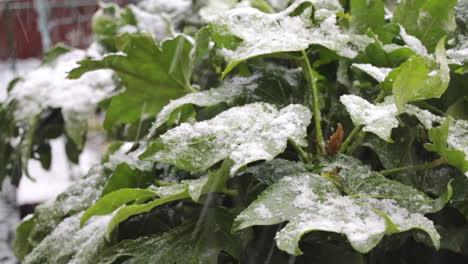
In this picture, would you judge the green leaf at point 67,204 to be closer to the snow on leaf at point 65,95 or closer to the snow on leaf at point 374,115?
the snow on leaf at point 65,95

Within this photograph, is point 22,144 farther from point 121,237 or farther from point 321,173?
point 321,173

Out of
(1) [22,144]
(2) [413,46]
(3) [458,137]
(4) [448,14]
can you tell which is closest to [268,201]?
(3) [458,137]

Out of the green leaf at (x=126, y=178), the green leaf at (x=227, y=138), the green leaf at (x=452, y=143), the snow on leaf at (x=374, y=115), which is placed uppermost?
the snow on leaf at (x=374, y=115)

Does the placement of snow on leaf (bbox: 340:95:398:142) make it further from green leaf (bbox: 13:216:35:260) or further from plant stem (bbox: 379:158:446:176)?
green leaf (bbox: 13:216:35:260)

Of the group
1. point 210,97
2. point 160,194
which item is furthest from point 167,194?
point 210,97

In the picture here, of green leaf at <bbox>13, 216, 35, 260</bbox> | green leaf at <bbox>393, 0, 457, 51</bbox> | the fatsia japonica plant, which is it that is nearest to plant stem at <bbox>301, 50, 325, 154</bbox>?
the fatsia japonica plant

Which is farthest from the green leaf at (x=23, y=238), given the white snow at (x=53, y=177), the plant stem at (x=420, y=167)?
the white snow at (x=53, y=177)

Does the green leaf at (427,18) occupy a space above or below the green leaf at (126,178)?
above
